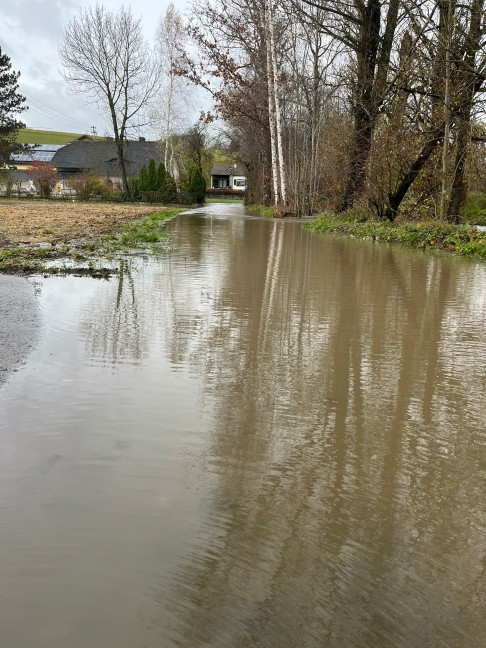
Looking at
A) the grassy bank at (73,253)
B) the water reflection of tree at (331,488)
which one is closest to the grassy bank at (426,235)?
the grassy bank at (73,253)

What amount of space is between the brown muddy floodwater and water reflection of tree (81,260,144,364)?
34 mm

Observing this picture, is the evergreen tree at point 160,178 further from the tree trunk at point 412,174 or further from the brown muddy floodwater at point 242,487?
the brown muddy floodwater at point 242,487

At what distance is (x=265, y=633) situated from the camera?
1.72m

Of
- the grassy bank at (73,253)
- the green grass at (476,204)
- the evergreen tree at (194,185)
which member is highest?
the evergreen tree at (194,185)

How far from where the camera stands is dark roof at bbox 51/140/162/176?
254 ft

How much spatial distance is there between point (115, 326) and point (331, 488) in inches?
125

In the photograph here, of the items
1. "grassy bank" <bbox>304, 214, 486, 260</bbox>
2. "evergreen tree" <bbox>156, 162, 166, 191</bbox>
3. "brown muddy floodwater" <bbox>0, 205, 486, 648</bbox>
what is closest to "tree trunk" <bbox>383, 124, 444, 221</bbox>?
"grassy bank" <bbox>304, 214, 486, 260</bbox>

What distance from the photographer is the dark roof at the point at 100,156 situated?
77312 millimetres

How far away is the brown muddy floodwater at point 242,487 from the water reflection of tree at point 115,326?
3cm

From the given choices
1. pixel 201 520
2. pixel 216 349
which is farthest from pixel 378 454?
pixel 216 349

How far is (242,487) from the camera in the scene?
257 cm

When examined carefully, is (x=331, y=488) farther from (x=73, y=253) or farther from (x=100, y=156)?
(x=100, y=156)

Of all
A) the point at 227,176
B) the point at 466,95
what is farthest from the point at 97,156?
the point at 466,95

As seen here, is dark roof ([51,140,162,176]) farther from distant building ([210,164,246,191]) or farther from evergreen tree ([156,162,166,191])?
distant building ([210,164,246,191])
